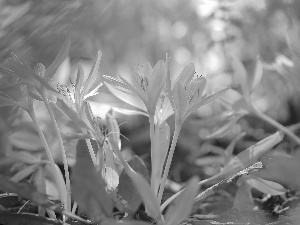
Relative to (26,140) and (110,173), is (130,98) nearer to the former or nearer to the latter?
(110,173)

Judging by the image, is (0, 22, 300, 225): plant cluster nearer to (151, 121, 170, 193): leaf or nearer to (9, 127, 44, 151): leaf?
(151, 121, 170, 193): leaf

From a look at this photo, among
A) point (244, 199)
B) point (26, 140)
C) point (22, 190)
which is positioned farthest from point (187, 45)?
point (22, 190)

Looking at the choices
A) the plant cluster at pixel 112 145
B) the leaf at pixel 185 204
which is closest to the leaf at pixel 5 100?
the plant cluster at pixel 112 145

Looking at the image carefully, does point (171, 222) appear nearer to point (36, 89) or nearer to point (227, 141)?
point (36, 89)

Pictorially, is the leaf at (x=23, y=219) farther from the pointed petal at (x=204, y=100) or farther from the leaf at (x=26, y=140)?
the leaf at (x=26, y=140)

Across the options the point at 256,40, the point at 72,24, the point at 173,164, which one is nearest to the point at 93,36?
the point at 173,164
